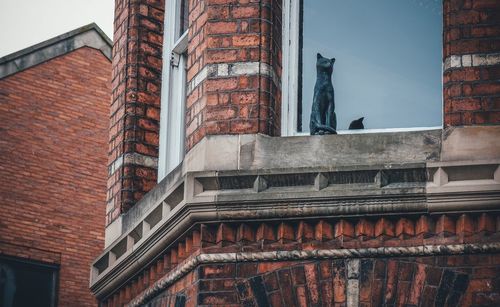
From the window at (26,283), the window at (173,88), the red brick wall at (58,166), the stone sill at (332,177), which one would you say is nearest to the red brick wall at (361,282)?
the stone sill at (332,177)

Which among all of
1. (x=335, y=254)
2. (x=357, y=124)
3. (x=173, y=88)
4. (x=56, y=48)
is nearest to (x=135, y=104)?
(x=173, y=88)

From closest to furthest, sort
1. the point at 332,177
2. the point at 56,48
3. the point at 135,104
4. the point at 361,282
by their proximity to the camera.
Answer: the point at 361,282
the point at 332,177
the point at 135,104
the point at 56,48

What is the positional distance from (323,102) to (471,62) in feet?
4.51

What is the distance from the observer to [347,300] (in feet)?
35.7

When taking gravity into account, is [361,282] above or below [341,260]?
below

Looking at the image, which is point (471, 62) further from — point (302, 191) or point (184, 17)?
point (184, 17)

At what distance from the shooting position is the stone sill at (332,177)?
1085 centimetres

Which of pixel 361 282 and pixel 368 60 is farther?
pixel 368 60

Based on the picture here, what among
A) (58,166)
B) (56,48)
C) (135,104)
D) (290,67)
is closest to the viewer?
(290,67)

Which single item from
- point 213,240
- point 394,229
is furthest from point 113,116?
point 394,229

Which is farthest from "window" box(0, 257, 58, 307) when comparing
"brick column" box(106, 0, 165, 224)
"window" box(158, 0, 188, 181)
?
"window" box(158, 0, 188, 181)

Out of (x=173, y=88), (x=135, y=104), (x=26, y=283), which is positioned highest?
(x=173, y=88)

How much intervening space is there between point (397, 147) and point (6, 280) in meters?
10.8

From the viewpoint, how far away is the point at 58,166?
21.6 m
